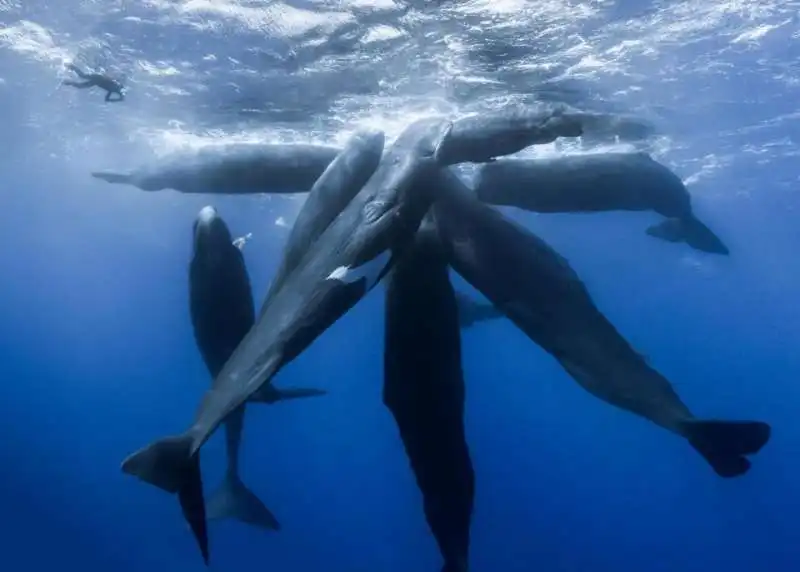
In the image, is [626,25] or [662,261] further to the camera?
[662,261]

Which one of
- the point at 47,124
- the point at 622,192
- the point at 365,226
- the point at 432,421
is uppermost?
the point at 365,226

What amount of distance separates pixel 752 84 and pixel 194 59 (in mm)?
13715

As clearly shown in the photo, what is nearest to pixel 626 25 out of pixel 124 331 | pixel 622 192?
pixel 622 192

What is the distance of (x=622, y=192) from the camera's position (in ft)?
31.2

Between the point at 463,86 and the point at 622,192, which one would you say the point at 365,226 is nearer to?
the point at 622,192

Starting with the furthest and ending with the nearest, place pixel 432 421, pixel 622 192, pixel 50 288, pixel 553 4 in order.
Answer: pixel 50 288, pixel 553 4, pixel 622 192, pixel 432 421

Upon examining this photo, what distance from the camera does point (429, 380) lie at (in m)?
7.51

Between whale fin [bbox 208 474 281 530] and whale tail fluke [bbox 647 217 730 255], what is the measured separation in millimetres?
7658

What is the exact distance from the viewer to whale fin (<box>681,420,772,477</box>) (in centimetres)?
639

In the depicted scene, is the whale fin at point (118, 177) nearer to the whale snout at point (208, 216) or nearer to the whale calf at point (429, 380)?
the whale snout at point (208, 216)

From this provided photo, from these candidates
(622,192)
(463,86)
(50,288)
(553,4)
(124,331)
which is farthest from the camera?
(124,331)

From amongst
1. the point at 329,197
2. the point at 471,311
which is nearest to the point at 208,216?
the point at 329,197

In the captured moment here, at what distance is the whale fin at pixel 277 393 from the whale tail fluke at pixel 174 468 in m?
3.33

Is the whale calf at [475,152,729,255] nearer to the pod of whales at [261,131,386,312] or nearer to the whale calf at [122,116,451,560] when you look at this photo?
the pod of whales at [261,131,386,312]
